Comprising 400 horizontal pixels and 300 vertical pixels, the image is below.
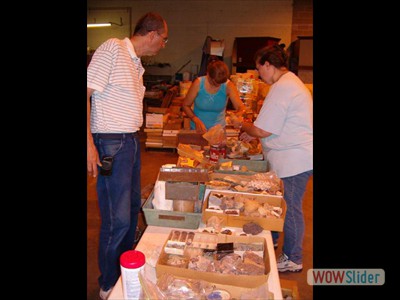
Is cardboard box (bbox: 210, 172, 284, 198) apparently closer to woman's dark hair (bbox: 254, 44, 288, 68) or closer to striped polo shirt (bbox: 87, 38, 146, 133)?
striped polo shirt (bbox: 87, 38, 146, 133)

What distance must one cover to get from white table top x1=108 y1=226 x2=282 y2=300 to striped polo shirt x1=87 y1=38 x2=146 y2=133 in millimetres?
599

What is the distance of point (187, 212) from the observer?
61.6 inches

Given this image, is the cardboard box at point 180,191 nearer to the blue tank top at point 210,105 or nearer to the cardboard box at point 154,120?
the blue tank top at point 210,105

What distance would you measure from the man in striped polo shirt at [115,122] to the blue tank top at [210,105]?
1.32 metres

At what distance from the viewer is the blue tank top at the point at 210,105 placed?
3.26 m

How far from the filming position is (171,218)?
1579 mm

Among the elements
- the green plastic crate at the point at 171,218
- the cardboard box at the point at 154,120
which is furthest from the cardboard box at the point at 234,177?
the cardboard box at the point at 154,120

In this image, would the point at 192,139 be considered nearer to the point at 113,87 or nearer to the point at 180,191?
the point at 113,87

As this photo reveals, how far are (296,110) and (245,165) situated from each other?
0.57m

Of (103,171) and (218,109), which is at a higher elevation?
(218,109)

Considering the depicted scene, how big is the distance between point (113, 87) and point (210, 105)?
1637 mm

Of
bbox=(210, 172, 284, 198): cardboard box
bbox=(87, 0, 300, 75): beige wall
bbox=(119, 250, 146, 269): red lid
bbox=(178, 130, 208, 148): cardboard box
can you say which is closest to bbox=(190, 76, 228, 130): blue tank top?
bbox=(178, 130, 208, 148): cardboard box
